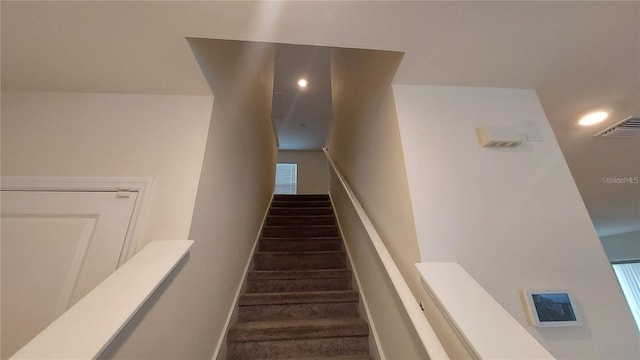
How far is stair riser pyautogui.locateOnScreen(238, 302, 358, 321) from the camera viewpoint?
1933 millimetres

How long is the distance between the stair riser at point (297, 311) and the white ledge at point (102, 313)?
1.20 m

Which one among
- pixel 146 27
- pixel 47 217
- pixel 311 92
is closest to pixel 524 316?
pixel 146 27

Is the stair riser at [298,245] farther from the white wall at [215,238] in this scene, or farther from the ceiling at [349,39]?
the ceiling at [349,39]

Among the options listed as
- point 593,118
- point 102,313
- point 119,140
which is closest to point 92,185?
point 119,140

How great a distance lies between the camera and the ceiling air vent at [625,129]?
1.76 metres

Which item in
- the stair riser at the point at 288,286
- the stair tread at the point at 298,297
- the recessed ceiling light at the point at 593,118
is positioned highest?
the recessed ceiling light at the point at 593,118

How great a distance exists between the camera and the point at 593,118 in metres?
1.78

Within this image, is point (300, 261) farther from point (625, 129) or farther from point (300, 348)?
point (625, 129)

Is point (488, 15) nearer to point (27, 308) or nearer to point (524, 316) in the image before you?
point (524, 316)

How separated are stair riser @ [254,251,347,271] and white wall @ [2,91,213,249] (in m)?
1.49

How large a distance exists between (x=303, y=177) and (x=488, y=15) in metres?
5.78

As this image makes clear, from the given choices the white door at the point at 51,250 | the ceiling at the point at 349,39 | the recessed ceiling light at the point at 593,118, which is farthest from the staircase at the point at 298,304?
the recessed ceiling light at the point at 593,118

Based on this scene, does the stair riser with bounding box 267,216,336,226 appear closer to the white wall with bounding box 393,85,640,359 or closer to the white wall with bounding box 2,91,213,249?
the white wall with bounding box 2,91,213,249

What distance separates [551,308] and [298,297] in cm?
159
